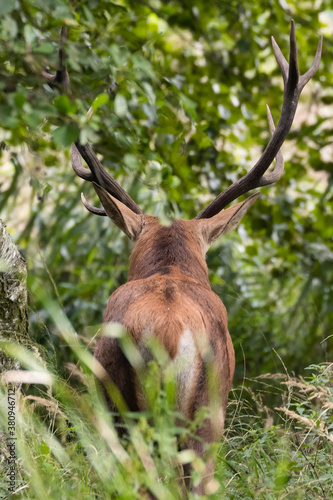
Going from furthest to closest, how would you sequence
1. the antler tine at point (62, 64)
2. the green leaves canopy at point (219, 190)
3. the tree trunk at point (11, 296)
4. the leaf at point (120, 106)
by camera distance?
the green leaves canopy at point (219, 190), the tree trunk at point (11, 296), the leaf at point (120, 106), the antler tine at point (62, 64)

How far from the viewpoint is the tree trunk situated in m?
2.71

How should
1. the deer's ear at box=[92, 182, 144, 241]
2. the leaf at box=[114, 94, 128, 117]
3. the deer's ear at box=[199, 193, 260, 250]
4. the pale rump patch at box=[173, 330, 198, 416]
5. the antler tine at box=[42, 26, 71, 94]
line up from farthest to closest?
1. the deer's ear at box=[199, 193, 260, 250]
2. the deer's ear at box=[92, 182, 144, 241]
3. the leaf at box=[114, 94, 128, 117]
4. the antler tine at box=[42, 26, 71, 94]
5. the pale rump patch at box=[173, 330, 198, 416]

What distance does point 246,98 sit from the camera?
5.16m

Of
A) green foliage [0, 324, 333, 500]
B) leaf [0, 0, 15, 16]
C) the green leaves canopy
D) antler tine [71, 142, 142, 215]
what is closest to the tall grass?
green foliage [0, 324, 333, 500]

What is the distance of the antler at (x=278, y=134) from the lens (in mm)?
3104

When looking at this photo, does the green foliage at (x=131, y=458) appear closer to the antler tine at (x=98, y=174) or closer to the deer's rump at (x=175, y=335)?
the deer's rump at (x=175, y=335)

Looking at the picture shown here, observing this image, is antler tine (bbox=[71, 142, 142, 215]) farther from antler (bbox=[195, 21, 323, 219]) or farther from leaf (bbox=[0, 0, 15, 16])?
leaf (bbox=[0, 0, 15, 16])

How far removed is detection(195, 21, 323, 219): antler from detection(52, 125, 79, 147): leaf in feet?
4.76

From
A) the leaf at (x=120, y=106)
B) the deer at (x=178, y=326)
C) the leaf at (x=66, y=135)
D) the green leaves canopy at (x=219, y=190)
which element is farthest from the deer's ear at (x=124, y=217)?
the leaf at (x=66, y=135)

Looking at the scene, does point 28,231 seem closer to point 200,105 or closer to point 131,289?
point 200,105

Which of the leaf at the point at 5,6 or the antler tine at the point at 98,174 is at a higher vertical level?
the leaf at the point at 5,6

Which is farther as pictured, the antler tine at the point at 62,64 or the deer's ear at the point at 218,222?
the deer's ear at the point at 218,222

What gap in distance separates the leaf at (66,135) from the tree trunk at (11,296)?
1009 millimetres

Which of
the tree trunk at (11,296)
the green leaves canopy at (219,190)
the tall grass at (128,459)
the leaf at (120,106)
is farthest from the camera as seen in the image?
the green leaves canopy at (219,190)
